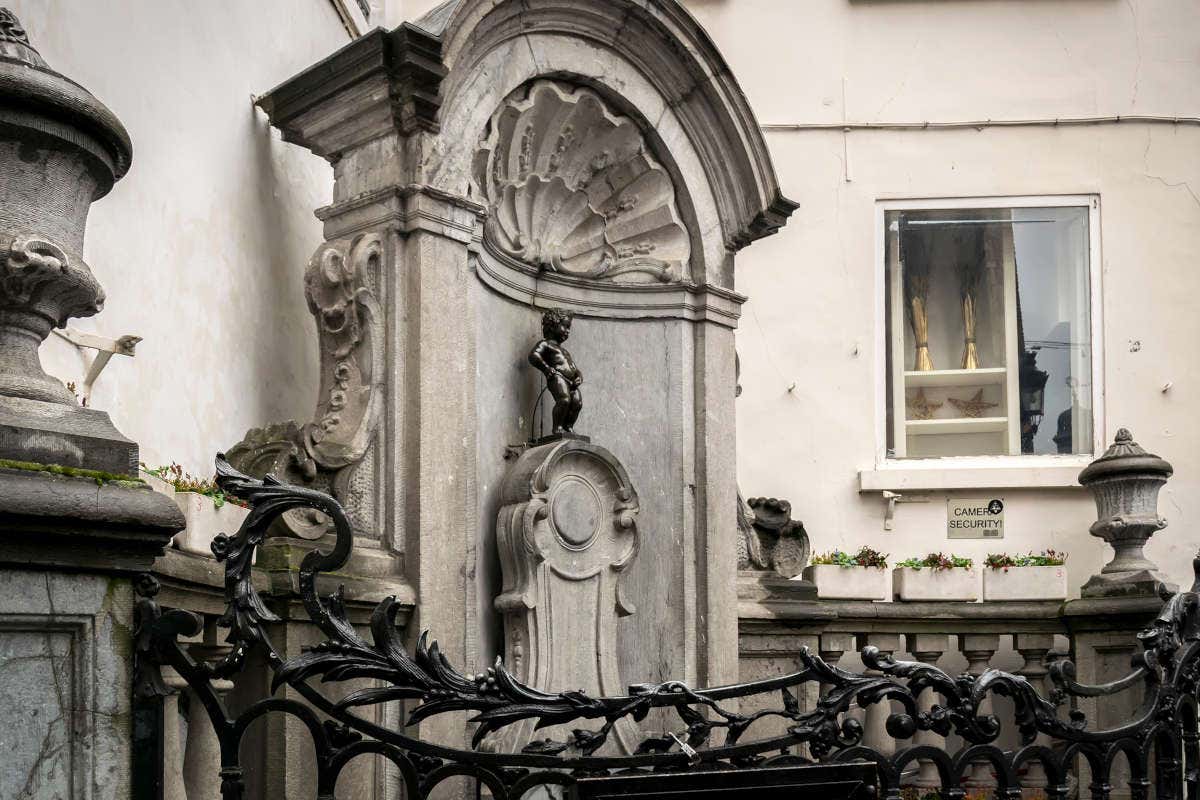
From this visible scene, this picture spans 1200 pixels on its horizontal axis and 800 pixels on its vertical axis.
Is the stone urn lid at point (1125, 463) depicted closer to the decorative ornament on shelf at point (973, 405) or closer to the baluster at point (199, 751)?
the decorative ornament on shelf at point (973, 405)

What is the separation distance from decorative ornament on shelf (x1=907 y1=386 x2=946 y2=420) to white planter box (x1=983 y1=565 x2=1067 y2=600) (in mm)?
1703

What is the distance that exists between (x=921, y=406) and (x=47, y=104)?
8.14 metres

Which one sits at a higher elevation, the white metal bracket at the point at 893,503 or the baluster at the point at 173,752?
the white metal bracket at the point at 893,503

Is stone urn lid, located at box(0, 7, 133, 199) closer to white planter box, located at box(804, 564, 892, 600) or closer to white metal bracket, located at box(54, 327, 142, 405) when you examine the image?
white metal bracket, located at box(54, 327, 142, 405)

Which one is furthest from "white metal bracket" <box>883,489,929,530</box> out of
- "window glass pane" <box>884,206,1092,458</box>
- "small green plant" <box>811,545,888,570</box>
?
"small green plant" <box>811,545,888,570</box>

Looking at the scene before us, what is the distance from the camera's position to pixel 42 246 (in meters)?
2.66

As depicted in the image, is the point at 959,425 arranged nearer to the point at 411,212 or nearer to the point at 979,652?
the point at 979,652

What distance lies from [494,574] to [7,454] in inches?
159

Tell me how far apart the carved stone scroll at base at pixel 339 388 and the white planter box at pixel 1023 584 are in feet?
14.0

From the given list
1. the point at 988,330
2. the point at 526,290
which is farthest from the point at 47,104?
the point at 988,330

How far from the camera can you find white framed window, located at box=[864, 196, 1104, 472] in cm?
1002

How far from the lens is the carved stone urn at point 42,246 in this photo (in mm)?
2621

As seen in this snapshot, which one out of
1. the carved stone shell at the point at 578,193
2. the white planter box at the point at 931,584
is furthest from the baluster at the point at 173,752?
the white planter box at the point at 931,584

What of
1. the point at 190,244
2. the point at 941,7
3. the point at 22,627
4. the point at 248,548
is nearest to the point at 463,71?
the point at 190,244
